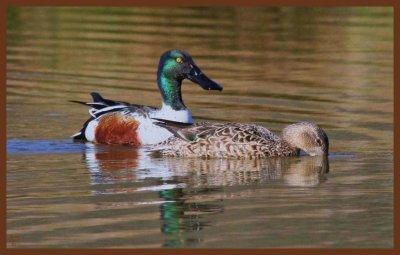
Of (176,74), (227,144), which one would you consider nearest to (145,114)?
(176,74)

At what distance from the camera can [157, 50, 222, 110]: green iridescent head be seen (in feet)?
48.4

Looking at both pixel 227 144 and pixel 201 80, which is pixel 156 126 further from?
pixel 227 144

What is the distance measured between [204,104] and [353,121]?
6.97ft

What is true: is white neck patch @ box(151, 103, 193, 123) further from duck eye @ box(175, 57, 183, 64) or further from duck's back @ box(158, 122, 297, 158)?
duck's back @ box(158, 122, 297, 158)

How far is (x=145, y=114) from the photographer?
47.6 ft

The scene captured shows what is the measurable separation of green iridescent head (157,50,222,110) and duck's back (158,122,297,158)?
1.18m

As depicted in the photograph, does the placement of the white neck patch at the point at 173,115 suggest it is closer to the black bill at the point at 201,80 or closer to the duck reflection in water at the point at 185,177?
the black bill at the point at 201,80

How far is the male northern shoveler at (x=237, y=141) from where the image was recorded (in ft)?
44.3

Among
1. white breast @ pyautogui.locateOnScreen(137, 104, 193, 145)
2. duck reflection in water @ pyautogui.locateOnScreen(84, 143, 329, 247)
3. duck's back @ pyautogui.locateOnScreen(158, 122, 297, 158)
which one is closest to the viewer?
duck reflection in water @ pyautogui.locateOnScreen(84, 143, 329, 247)

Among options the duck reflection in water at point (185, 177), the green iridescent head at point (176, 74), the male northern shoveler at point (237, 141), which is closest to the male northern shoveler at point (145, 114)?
the green iridescent head at point (176, 74)

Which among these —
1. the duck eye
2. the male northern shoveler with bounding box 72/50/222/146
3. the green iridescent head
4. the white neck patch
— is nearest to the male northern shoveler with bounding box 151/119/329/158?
the male northern shoveler with bounding box 72/50/222/146

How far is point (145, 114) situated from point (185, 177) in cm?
224

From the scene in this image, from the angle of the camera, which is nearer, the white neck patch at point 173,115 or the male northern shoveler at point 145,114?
the male northern shoveler at point 145,114

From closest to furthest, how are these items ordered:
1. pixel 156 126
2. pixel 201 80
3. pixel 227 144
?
pixel 227 144 → pixel 156 126 → pixel 201 80
